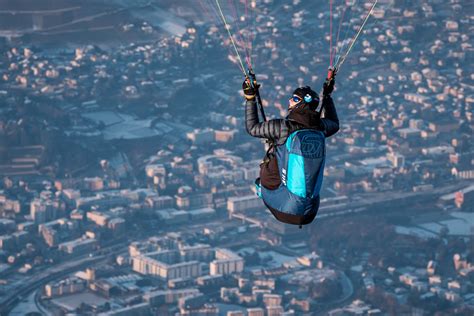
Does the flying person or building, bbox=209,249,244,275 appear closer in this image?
the flying person

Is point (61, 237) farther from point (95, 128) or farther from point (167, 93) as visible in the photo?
point (167, 93)

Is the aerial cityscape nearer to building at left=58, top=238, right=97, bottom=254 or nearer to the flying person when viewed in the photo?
building at left=58, top=238, right=97, bottom=254

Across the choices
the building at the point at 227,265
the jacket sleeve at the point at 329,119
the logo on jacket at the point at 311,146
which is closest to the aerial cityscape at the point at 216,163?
the building at the point at 227,265

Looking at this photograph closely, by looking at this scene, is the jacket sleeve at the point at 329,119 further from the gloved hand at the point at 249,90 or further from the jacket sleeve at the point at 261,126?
the gloved hand at the point at 249,90

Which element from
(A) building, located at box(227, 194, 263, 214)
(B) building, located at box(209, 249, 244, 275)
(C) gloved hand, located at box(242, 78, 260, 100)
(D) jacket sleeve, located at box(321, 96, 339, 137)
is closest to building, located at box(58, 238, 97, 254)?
(B) building, located at box(209, 249, 244, 275)

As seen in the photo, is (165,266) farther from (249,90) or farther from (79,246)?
(249,90)

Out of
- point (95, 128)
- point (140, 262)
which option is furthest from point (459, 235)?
point (95, 128)

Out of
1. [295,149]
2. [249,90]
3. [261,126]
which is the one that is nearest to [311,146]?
[295,149]
